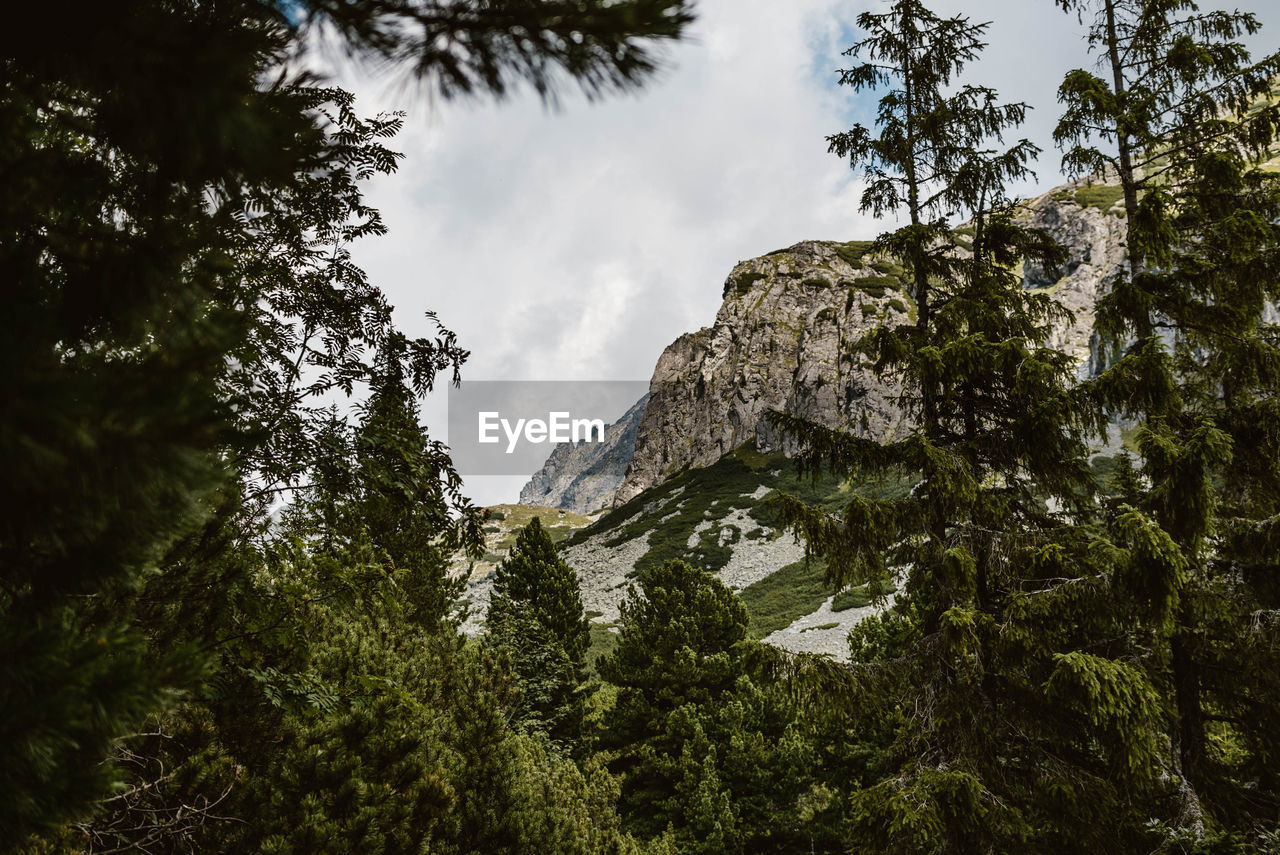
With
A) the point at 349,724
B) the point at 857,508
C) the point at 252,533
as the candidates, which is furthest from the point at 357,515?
the point at 857,508

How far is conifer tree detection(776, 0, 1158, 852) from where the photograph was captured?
5.62 metres

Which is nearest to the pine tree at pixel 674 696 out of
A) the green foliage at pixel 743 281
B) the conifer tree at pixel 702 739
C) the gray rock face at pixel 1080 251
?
the conifer tree at pixel 702 739

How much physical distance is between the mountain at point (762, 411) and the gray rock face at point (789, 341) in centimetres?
21

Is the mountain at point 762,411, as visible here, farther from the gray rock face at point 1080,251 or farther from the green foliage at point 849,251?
the green foliage at point 849,251

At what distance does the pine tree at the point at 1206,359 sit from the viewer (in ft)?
19.7

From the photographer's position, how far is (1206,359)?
7.20 m

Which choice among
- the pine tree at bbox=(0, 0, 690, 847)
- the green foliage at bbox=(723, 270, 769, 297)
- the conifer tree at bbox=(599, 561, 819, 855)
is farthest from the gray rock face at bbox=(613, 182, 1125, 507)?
the pine tree at bbox=(0, 0, 690, 847)

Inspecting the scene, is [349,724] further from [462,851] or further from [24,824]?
[24,824]

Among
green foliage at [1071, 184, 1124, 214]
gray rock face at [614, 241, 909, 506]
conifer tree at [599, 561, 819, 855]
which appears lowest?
conifer tree at [599, 561, 819, 855]

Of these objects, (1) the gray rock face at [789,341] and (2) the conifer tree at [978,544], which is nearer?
(2) the conifer tree at [978,544]

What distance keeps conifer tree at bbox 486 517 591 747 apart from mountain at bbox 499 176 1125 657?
1682 centimetres

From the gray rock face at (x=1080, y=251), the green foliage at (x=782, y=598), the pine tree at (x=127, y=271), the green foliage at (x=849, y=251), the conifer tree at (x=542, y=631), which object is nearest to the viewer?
the pine tree at (x=127, y=271)

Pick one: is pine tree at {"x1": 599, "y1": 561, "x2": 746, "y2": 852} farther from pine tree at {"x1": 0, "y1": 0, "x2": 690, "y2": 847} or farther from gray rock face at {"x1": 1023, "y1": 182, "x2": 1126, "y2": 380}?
gray rock face at {"x1": 1023, "y1": 182, "x2": 1126, "y2": 380}

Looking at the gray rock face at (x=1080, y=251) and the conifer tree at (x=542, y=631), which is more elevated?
the gray rock face at (x=1080, y=251)
